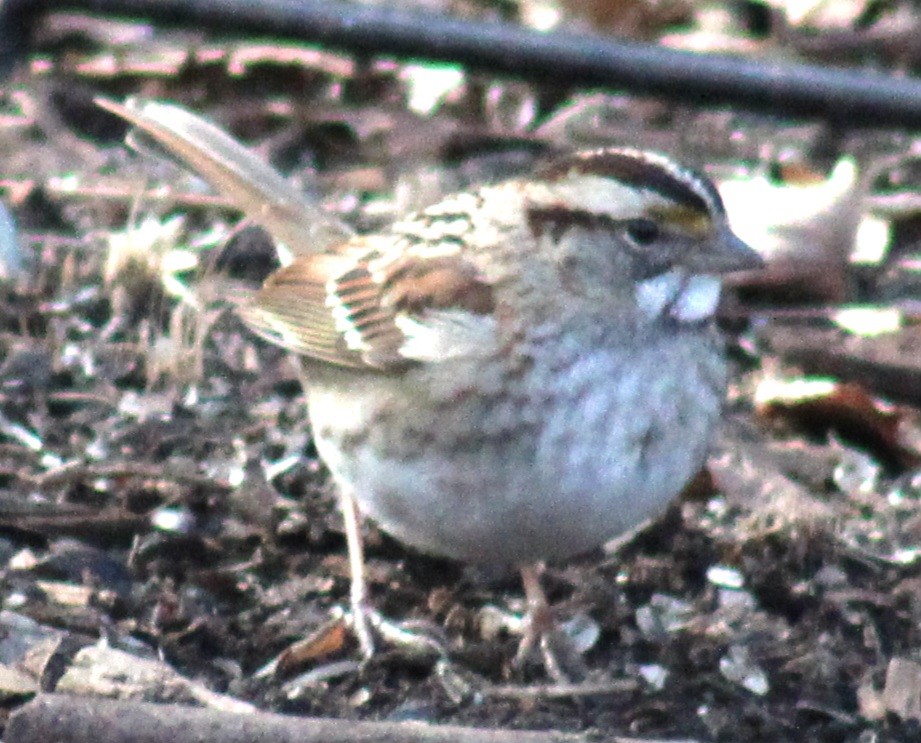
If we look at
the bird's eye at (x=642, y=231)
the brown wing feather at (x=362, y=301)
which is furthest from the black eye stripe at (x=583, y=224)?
the brown wing feather at (x=362, y=301)

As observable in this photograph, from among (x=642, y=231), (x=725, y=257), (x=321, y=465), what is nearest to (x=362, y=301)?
(x=321, y=465)

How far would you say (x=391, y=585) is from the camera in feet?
11.8

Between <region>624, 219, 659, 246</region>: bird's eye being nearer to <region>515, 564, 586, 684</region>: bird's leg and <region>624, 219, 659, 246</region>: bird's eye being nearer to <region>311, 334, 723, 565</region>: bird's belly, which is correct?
<region>311, 334, 723, 565</region>: bird's belly

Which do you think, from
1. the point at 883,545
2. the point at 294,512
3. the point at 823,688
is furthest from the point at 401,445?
the point at 883,545

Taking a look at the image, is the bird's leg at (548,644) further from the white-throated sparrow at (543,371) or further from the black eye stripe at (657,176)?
the black eye stripe at (657,176)

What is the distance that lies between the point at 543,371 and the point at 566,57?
4.84 ft

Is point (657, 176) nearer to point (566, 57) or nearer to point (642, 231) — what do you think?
point (642, 231)

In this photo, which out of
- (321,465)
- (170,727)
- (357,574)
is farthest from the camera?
(321,465)

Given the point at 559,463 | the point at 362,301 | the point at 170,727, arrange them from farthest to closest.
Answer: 1. the point at 362,301
2. the point at 559,463
3. the point at 170,727

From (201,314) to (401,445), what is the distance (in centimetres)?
113

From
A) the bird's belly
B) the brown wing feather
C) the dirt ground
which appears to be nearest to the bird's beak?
the bird's belly

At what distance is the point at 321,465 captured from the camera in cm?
399

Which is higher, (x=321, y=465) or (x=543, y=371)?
(x=543, y=371)

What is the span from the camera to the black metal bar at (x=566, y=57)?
4.35 m
